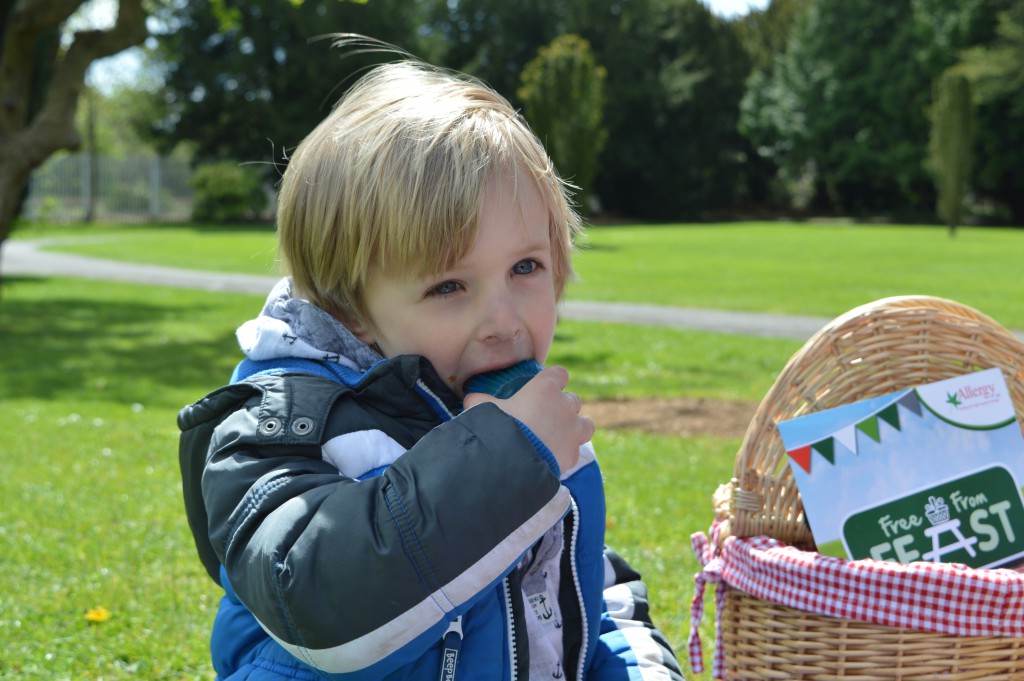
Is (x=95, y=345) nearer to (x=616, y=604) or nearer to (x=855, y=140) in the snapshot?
(x=616, y=604)

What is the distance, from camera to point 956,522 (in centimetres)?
221

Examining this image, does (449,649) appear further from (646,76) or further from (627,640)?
(646,76)

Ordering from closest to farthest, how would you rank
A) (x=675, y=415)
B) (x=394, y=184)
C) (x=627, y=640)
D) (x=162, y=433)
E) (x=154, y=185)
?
(x=394, y=184)
(x=627, y=640)
(x=162, y=433)
(x=675, y=415)
(x=154, y=185)

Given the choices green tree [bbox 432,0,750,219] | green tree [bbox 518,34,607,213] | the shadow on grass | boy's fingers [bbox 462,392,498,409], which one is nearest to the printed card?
boy's fingers [bbox 462,392,498,409]

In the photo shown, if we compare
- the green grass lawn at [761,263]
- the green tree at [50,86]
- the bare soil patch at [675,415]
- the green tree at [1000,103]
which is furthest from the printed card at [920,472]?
the green tree at [1000,103]

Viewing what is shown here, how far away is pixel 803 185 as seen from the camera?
54.8 metres

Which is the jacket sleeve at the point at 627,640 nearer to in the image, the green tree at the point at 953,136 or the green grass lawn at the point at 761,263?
the green grass lawn at the point at 761,263

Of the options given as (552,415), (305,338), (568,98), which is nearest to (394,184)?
(305,338)

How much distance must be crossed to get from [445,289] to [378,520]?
49cm

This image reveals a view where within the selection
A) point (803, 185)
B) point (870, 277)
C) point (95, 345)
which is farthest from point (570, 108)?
point (803, 185)

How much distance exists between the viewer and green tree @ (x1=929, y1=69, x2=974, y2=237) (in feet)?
119

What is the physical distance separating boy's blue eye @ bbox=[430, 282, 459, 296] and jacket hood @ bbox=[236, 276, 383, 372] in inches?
7.1

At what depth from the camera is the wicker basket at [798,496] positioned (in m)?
2.00

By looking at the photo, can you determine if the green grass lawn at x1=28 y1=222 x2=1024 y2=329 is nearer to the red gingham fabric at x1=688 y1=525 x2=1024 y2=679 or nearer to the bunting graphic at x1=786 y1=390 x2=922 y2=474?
the bunting graphic at x1=786 y1=390 x2=922 y2=474
